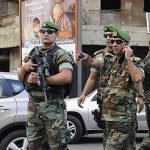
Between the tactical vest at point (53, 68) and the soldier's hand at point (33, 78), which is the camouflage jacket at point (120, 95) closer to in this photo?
the tactical vest at point (53, 68)

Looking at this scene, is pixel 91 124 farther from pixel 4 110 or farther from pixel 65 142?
pixel 65 142

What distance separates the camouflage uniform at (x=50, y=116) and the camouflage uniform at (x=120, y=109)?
587 mm

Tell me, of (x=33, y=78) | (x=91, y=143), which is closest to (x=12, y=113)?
(x=33, y=78)

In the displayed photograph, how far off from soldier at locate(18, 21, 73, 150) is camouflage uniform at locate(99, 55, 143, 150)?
0.59 metres

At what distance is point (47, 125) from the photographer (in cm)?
549

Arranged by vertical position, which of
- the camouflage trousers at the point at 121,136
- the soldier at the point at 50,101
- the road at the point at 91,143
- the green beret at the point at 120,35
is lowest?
the road at the point at 91,143

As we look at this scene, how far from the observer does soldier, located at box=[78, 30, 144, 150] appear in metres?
5.75

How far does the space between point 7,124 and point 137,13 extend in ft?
51.2

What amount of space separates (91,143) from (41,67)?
21.1ft

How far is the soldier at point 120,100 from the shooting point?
18.9 feet

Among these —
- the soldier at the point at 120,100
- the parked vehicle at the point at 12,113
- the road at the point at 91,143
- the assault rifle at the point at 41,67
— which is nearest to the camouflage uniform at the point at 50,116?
the assault rifle at the point at 41,67

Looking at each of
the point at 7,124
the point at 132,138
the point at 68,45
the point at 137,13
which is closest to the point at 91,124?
the point at 7,124

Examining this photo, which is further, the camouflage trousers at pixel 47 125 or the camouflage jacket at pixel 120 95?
the camouflage jacket at pixel 120 95

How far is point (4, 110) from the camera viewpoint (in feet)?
23.9
